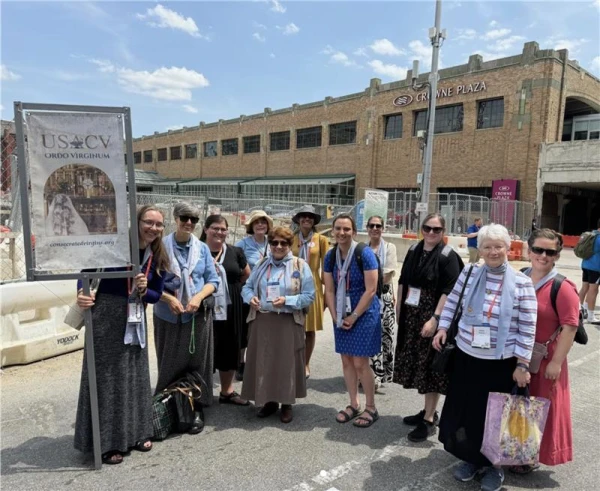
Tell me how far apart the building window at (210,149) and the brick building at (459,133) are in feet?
20.2

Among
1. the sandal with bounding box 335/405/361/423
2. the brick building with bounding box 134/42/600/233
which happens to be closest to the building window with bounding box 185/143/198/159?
the brick building with bounding box 134/42/600/233

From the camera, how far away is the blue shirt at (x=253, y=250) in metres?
4.70

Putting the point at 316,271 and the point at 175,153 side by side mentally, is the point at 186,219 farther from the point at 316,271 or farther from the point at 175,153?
the point at 175,153

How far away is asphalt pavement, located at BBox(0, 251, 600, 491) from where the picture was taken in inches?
115

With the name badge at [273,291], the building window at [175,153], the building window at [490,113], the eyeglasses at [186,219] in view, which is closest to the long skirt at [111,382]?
the eyeglasses at [186,219]

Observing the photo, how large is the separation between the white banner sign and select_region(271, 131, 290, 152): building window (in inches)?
1478

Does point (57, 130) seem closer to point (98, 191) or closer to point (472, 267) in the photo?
point (98, 191)

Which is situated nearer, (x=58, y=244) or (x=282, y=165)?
(x=58, y=244)

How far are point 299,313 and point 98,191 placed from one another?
Answer: 1909 millimetres

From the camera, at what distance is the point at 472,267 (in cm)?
308

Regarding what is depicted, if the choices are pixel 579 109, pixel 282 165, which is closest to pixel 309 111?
pixel 282 165

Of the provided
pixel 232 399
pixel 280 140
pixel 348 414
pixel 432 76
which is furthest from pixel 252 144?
pixel 348 414

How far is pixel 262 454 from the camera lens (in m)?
3.29

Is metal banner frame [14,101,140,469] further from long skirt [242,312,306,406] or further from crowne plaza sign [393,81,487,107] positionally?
crowne plaza sign [393,81,487,107]
